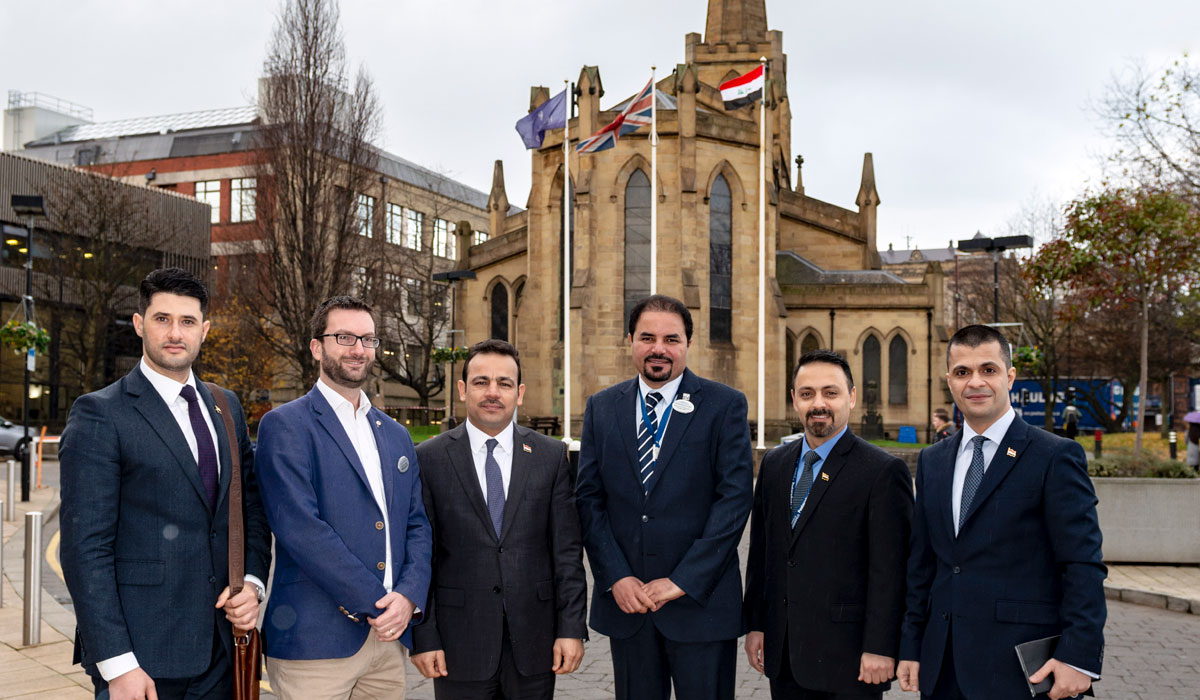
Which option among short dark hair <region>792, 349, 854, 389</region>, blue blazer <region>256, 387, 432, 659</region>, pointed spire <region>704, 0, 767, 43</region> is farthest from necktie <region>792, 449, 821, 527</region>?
pointed spire <region>704, 0, 767, 43</region>

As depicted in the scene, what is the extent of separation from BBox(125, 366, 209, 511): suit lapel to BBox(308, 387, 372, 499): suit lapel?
52cm

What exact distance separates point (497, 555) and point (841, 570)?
1495 mm

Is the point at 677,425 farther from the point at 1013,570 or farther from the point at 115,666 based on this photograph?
the point at 115,666

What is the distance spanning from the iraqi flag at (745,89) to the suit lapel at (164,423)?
65.4ft

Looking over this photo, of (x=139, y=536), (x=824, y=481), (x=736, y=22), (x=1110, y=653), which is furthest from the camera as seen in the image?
(x=736, y=22)

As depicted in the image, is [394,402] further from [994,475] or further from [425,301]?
[994,475]

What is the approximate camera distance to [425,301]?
52.3 metres

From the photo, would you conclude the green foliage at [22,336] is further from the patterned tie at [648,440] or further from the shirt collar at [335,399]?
the patterned tie at [648,440]

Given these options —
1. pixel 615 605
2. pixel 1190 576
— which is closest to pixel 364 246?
pixel 1190 576

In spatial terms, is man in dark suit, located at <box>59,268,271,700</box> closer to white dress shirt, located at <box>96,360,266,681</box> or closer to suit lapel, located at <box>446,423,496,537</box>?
white dress shirt, located at <box>96,360,266,681</box>

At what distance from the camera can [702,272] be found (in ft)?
100

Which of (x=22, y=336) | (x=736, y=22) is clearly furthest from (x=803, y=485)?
(x=736, y=22)

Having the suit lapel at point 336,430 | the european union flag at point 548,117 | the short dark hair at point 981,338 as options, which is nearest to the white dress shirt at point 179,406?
the suit lapel at point 336,430

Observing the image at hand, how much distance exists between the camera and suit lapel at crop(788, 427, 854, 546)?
13.2 ft
